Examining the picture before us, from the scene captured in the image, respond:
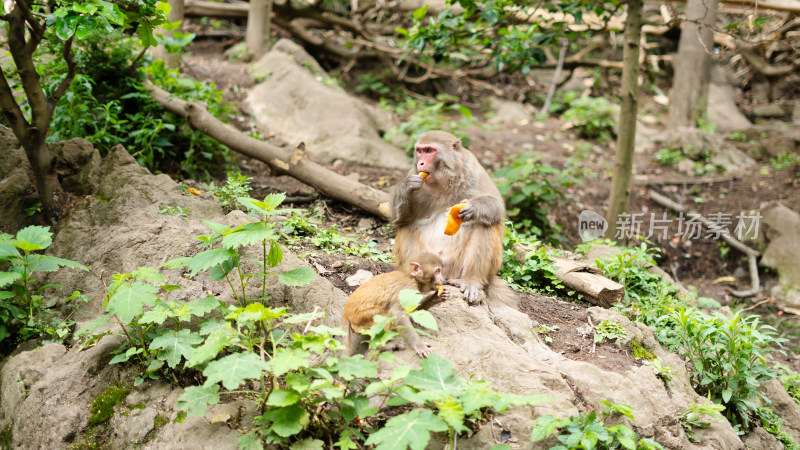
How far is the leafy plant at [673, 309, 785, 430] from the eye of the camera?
462 cm

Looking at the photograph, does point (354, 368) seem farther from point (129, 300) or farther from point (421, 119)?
point (421, 119)

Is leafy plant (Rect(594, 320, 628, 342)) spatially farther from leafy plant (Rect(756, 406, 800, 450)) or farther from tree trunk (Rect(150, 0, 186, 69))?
tree trunk (Rect(150, 0, 186, 69))

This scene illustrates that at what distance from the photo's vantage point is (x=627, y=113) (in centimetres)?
781

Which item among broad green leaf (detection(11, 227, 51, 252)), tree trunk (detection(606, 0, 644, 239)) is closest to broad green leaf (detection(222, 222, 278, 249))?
broad green leaf (detection(11, 227, 51, 252))

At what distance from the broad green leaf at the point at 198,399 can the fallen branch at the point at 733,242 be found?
333 inches

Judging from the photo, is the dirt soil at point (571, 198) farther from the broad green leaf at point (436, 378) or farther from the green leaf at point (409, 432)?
the green leaf at point (409, 432)

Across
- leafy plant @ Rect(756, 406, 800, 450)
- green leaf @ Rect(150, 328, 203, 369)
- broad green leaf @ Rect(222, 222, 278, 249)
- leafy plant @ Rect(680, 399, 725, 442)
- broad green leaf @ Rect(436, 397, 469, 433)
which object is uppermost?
broad green leaf @ Rect(222, 222, 278, 249)

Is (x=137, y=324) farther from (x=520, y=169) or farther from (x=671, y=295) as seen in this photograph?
(x=520, y=169)

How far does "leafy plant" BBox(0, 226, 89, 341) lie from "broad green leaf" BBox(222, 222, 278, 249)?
1.17m

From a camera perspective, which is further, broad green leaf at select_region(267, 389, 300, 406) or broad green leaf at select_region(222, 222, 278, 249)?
broad green leaf at select_region(222, 222, 278, 249)

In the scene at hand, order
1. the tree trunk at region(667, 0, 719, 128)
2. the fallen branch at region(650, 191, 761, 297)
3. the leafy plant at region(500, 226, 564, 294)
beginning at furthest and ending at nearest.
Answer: the tree trunk at region(667, 0, 719, 128) → the fallen branch at region(650, 191, 761, 297) → the leafy plant at region(500, 226, 564, 294)

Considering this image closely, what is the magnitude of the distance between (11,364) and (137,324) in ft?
3.54

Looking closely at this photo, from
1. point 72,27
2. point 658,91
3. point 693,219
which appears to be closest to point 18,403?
point 72,27

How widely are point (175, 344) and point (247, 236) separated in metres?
0.83
